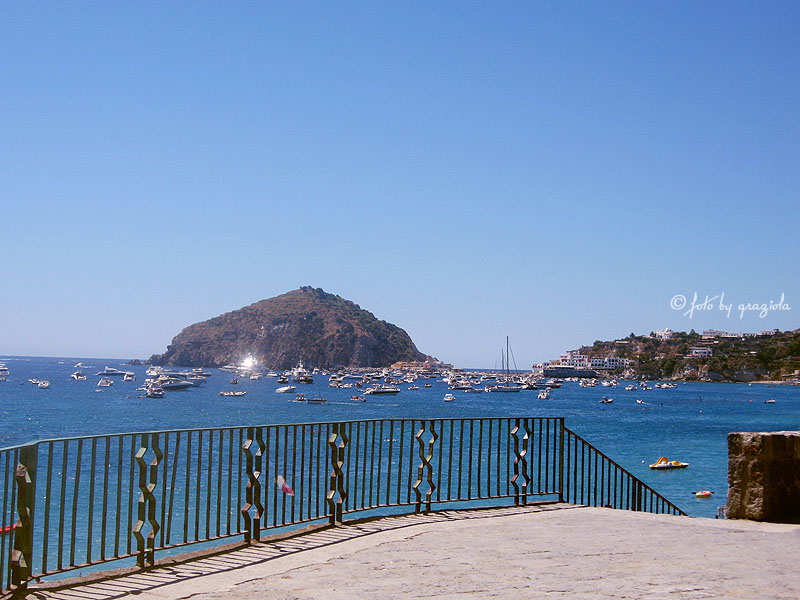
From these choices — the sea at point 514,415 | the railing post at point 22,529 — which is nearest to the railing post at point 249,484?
the railing post at point 22,529

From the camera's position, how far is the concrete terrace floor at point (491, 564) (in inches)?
214

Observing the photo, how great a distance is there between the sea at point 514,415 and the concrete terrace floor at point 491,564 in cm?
2247

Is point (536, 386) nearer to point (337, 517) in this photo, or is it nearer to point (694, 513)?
point (694, 513)

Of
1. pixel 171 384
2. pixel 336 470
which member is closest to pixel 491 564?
pixel 336 470

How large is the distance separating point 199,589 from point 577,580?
275cm

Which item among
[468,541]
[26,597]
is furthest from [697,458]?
[26,597]

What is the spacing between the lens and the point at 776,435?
9047mm

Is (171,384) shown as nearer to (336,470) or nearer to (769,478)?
(336,470)

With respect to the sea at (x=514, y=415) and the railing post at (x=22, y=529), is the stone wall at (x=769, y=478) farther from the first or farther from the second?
the sea at (x=514, y=415)

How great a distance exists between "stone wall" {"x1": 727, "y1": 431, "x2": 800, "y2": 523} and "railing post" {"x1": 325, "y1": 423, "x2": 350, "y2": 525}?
4.69 m

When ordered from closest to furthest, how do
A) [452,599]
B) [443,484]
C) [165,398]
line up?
[452,599] → [443,484] → [165,398]

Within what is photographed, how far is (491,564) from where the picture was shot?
6273mm

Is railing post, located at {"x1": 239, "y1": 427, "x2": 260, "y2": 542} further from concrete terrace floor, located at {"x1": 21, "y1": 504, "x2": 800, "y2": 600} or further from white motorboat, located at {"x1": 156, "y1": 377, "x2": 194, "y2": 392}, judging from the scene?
white motorboat, located at {"x1": 156, "y1": 377, "x2": 194, "y2": 392}

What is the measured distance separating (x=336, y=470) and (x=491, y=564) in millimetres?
2235
